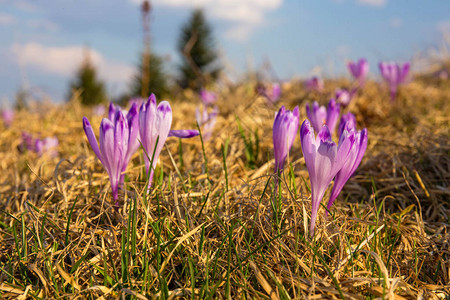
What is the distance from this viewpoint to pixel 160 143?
1859mm

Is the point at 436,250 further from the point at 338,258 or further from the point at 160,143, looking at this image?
the point at 160,143

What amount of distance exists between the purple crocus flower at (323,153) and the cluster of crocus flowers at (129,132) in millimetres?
569

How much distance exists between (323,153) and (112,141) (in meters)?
0.92

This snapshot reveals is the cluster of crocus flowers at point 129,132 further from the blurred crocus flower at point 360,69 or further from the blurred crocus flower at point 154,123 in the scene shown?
the blurred crocus flower at point 360,69

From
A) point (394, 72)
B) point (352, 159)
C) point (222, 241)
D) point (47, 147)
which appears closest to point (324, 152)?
point (352, 159)

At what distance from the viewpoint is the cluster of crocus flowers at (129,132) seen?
1756mm

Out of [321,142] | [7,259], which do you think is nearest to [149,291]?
[7,259]

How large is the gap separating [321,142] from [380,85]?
544 cm

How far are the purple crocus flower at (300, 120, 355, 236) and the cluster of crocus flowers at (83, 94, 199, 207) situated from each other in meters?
0.57

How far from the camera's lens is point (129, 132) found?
1.84 metres

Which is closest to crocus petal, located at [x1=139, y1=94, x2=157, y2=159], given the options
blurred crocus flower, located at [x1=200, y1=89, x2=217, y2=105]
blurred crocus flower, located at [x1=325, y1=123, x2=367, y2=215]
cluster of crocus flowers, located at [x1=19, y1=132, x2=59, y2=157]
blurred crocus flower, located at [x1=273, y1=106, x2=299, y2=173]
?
blurred crocus flower, located at [x1=273, y1=106, x2=299, y2=173]

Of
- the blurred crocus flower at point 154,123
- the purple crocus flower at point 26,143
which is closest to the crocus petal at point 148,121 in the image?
the blurred crocus flower at point 154,123

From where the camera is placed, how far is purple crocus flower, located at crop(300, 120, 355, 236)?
148cm

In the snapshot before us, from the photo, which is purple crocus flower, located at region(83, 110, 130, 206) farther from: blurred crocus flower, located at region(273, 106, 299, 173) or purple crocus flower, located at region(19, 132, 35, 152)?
purple crocus flower, located at region(19, 132, 35, 152)
